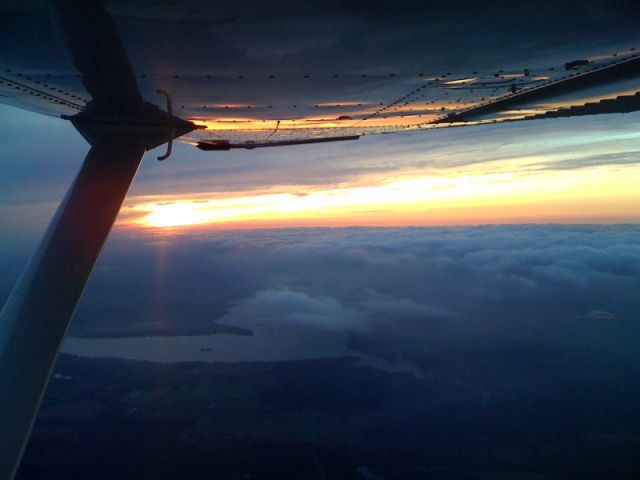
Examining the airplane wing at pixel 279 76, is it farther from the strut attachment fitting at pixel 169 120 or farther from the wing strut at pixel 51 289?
the wing strut at pixel 51 289

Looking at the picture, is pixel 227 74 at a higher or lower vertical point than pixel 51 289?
higher

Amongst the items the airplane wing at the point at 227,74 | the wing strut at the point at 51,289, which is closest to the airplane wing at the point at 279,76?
the airplane wing at the point at 227,74

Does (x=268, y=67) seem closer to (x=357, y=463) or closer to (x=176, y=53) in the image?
(x=176, y=53)

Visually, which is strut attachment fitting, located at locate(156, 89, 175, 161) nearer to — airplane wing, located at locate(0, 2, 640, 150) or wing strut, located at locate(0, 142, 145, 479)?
airplane wing, located at locate(0, 2, 640, 150)

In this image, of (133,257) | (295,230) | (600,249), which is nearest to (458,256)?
(600,249)

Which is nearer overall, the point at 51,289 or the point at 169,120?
the point at 51,289

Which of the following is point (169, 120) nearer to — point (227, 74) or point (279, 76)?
point (227, 74)

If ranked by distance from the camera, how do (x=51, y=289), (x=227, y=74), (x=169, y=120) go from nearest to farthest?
1. (x=227, y=74)
2. (x=51, y=289)
3. (x=169, y=120)

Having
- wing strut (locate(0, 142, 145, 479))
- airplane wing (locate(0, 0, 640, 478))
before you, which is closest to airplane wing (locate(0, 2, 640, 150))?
airplane wing (locate(0, 0, 640, 478))

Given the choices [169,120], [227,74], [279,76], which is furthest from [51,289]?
[279,76]

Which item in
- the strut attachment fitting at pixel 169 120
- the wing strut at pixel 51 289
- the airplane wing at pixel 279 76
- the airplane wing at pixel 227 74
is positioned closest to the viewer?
the airplane wing at pixel 227 74

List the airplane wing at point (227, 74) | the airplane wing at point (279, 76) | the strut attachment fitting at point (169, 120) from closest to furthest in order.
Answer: the airplane wing at point (227, 74) < the airplane wing at point (279, 76) < the strut attachment fitting at point (169, 120)
